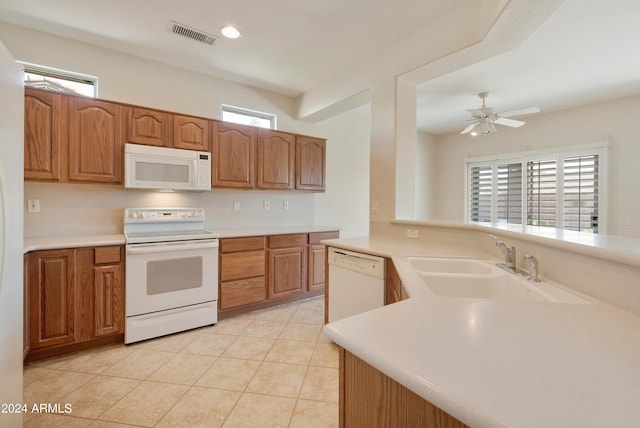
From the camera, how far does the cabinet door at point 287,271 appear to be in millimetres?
3193

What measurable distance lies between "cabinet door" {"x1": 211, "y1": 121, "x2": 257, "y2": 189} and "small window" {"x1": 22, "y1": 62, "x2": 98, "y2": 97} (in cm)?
118

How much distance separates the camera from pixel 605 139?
153 inches

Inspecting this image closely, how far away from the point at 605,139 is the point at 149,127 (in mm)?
5664

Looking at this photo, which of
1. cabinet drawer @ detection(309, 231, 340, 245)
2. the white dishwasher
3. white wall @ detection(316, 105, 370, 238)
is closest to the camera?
the white dishwasher

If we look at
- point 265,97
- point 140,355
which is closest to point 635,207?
point 265,97

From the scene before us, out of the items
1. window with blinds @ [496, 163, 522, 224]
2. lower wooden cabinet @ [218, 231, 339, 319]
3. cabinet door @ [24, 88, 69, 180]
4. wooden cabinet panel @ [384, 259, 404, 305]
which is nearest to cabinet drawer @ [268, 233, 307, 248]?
lower wooden cabinet @ [218, 231, 339, 319]

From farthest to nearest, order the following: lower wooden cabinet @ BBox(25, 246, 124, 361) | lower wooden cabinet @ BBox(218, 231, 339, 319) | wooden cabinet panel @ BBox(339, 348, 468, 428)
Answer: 1. lower wooden cabinet @ BBox(218, 231, 339, 319)
2. lower wooden cabinet @ BBox(25, 246, 124, 361)
3. wooden cabinet panel @ BBox(339, 348, 468, 428)

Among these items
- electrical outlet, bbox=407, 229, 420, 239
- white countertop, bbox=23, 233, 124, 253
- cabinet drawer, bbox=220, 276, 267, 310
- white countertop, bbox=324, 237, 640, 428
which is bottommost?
cabinet drawer, bbox=220, 276, 267, 310

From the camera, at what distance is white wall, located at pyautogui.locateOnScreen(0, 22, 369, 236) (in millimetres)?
2504

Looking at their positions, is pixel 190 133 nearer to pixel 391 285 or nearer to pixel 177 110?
pixel 177 110

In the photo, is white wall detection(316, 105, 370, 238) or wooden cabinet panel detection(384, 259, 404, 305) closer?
wooden cabinet panel detection(384, 259, 404, 305)

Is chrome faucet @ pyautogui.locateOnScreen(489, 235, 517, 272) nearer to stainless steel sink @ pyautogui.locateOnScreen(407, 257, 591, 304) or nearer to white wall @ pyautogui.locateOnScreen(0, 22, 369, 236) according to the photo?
stainless steel sink @ pyautogui.locateOnScreen(407, 257, 591, 304)

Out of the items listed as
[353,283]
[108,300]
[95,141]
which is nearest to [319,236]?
[353,283]

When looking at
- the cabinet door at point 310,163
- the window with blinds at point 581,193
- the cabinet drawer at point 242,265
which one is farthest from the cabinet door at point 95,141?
the window with blinds at point 581,193
